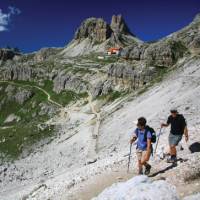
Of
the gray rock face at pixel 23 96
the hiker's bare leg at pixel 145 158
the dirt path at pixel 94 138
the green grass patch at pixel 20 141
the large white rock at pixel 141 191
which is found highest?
the gray rock face at pixel 23 96

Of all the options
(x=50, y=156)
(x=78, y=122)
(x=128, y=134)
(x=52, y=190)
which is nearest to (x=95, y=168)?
(x=52, y=190)

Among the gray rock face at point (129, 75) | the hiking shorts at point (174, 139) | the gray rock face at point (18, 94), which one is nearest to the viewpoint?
the hiking shorts at point (174, 139)

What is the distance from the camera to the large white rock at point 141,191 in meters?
14.1

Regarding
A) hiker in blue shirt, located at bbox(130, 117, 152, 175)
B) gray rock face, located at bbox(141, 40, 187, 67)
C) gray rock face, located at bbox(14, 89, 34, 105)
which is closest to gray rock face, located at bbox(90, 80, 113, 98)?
gray rock face, located at bbox(141, 40, 187, 67)

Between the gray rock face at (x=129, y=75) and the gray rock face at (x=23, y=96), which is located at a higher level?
the gray rock face at (x=129, y=75)

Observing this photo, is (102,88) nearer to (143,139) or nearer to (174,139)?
(174,139)

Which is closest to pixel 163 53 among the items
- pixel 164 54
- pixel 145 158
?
pixel 164 54

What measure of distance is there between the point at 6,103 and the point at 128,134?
368 feet

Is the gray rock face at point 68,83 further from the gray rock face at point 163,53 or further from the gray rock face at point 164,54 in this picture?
the gray rock face at point 164,54

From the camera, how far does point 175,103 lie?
58.0 m

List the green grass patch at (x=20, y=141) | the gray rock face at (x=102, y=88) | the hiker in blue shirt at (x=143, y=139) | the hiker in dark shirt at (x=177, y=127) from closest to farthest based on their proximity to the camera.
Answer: the hiker in blue shirt at (x=143, y=139) → the hiker in dark shirt at (x=177, y=127) → the green grass patch at (x=20, y=141) → the gray rock face at (x=102, y=88)

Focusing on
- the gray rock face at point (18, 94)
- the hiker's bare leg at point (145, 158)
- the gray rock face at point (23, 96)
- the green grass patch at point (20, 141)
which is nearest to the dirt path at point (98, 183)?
the hiker's bare leg at point (145, 158)

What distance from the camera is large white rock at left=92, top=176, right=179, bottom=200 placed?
14125mm

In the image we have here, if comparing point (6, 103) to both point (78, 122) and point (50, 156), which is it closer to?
point (78, 122)
